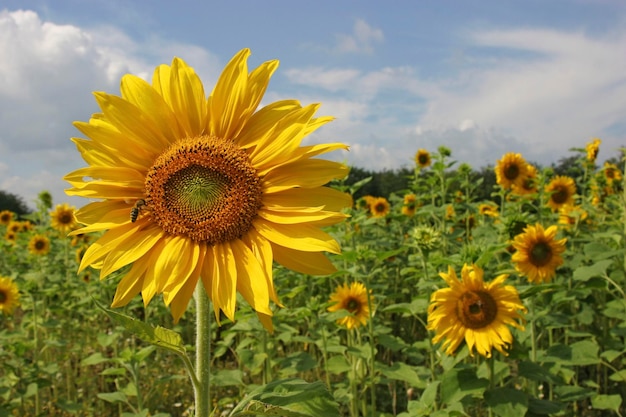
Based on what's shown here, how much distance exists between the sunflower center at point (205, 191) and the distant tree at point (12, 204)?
28725 mm

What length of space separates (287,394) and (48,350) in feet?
16.3

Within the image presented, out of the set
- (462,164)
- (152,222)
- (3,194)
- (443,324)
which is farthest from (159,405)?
(3,194)

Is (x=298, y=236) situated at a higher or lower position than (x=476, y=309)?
higher

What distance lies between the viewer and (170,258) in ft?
4.87

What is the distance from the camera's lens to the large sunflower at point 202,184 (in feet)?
4.92

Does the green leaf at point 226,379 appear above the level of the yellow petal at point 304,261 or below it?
below

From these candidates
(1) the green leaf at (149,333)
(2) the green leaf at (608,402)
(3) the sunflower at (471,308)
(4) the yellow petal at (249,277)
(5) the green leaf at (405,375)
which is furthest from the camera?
(2) the green leaf at (608,402)

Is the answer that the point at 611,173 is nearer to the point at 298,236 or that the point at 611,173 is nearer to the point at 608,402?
the point at 608,402

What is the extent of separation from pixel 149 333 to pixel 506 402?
1.90 meters

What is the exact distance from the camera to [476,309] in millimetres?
2969

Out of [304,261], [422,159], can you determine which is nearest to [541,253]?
[304,261]

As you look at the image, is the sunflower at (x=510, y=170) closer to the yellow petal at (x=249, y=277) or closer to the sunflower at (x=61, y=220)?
the yellow petal at (x=249, y=277)

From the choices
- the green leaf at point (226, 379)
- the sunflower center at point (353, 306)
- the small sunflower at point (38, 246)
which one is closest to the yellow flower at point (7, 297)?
the small sunflower at point (38, 246)

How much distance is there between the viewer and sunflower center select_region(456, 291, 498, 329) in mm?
2914
